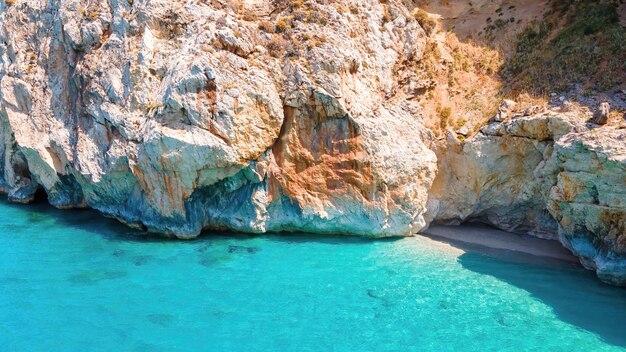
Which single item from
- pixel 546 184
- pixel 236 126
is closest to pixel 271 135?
pixel 236 126

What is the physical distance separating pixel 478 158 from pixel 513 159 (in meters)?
1.67

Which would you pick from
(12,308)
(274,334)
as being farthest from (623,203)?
(12,308)

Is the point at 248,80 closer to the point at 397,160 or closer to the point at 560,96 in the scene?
the point at 397,160

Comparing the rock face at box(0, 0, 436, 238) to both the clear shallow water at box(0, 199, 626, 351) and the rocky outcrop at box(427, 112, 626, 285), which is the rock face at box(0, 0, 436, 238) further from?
the rocky outcrop at box(427, 112, 626, 285)

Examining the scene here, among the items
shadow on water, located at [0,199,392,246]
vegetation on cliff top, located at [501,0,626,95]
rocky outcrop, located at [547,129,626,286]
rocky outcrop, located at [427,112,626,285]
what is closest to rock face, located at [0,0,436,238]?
shadow on water, located at [0,199,392,246]

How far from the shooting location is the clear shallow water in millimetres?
15891

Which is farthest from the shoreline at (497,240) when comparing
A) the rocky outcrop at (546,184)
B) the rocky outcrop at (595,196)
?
the rocky outcrop at (595,196)

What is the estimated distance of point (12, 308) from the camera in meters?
17.6

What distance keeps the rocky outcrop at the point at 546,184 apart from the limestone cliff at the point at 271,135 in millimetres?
91

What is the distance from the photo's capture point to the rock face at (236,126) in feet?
76.2

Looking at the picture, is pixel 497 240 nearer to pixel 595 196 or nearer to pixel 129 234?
pixel 595 196

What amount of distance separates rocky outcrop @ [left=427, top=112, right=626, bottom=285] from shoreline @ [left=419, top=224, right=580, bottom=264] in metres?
0.51

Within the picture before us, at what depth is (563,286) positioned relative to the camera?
20.1m

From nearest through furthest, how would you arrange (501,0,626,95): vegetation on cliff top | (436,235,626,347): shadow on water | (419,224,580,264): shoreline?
(436,235,626,347): shadow on water → (419,224,580,264): shoreline → (501,0,626,95): vegetation on cliff top
